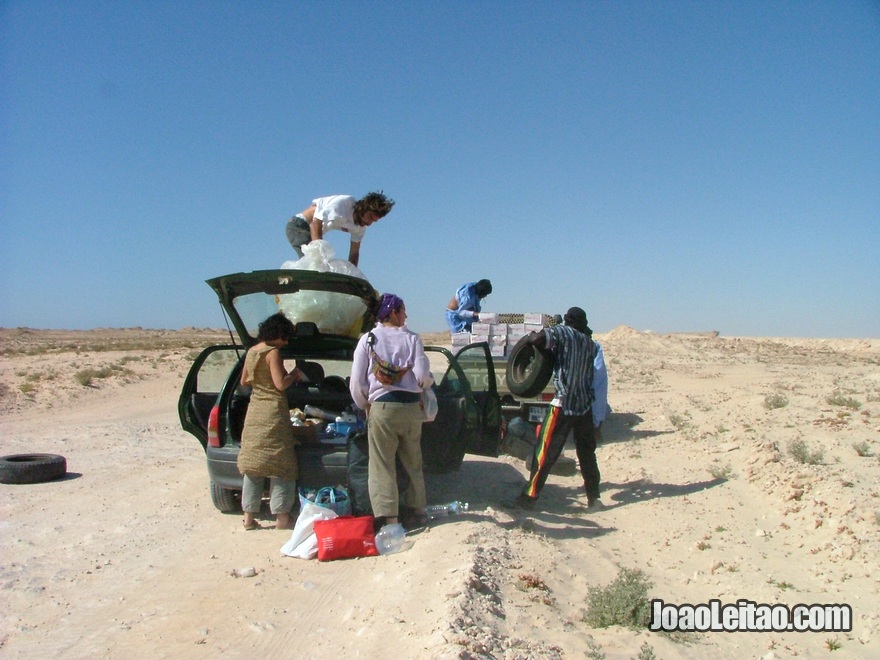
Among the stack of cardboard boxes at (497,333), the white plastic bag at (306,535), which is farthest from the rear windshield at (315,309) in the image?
the stack of cardboard boxes at (497,333)

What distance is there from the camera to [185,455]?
1040cm

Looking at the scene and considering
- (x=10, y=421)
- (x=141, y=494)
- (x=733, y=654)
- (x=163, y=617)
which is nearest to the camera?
(x=733, y=654)

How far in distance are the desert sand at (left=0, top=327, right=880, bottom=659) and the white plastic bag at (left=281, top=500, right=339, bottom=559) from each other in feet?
0.29

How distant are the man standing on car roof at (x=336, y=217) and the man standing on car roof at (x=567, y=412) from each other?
6.63 ft

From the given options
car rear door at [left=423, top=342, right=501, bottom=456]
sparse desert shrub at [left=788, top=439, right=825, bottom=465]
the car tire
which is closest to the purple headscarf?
car rear door at [left=423, top=342, right=501, bottom=456]

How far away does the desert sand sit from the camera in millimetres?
4012

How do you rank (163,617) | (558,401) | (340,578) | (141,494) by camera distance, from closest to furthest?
(163,617), (340,578), (558,401), (141,494)

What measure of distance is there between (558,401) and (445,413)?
3.83 feet

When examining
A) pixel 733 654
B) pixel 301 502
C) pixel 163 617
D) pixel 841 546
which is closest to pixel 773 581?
pixel 841 546

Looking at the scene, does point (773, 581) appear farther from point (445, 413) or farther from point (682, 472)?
point (682, 472)

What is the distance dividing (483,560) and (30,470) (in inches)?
237

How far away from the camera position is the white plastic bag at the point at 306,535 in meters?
5.38

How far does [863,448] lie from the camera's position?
801 centimetres

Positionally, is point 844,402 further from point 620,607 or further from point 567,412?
point 620,607
